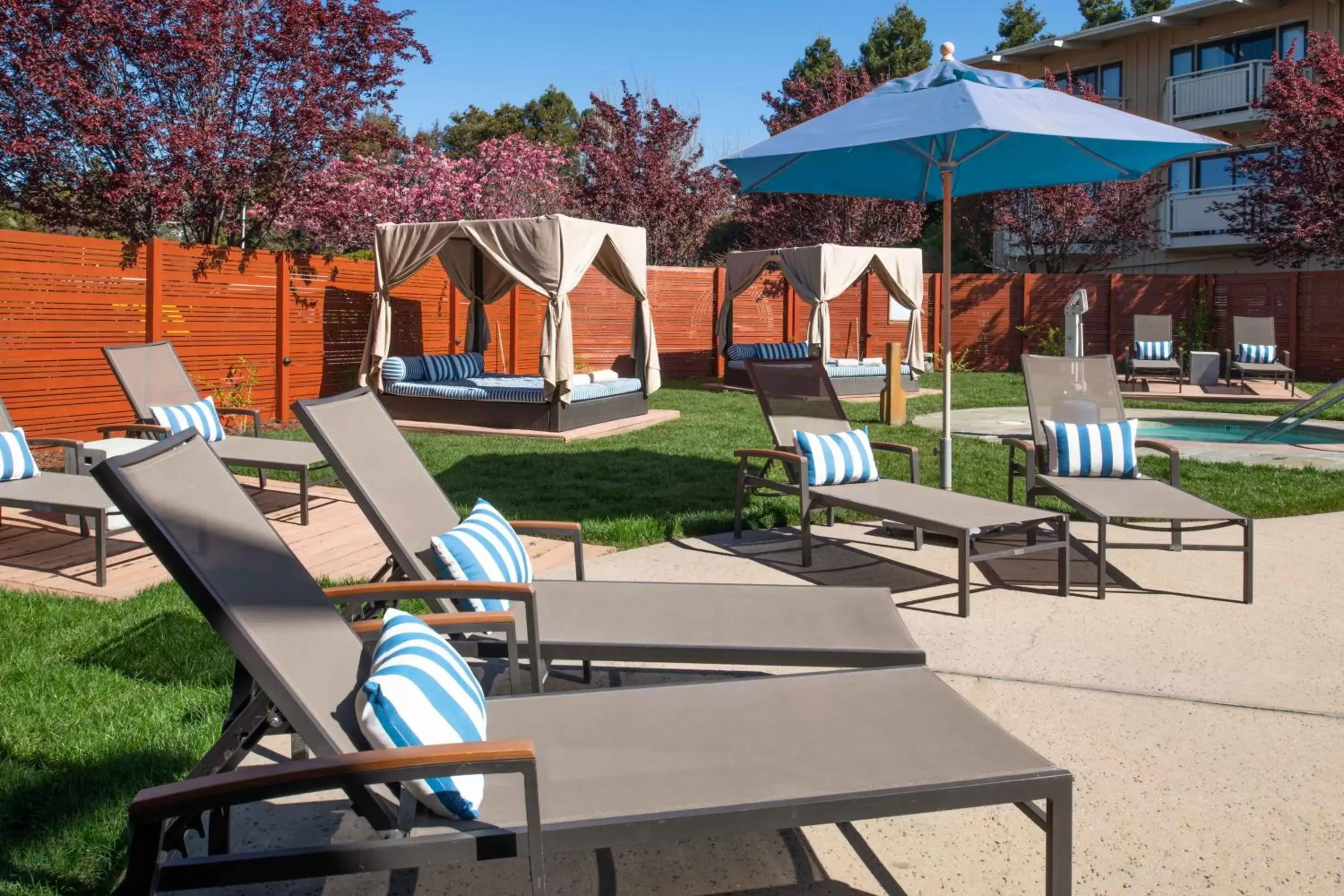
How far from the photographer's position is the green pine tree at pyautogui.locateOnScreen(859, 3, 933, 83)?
3447cm

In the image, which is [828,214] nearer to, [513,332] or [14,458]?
[513,332]

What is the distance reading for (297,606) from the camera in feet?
8.79

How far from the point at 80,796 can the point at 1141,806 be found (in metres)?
2.95

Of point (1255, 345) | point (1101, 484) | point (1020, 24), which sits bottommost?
point (1101, 484)

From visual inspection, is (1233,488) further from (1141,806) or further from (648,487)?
(1141,806)

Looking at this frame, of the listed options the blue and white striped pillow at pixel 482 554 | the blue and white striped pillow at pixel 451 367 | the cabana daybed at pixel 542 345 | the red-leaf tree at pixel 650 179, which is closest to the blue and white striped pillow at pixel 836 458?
the blue and white striped pillow at pixel 482 554

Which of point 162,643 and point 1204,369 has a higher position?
point 1204,369

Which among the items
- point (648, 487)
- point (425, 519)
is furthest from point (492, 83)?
point (425, 519)

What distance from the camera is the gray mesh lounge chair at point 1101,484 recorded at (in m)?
5.38

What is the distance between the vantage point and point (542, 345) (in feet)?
38.8

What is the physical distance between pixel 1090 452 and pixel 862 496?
59.2 inches

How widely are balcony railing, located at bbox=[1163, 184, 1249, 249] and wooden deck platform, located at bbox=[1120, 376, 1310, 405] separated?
730 centimetres

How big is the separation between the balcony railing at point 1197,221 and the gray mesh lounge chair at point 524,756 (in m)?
25.0

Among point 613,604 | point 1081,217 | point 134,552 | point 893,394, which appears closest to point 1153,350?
point 1081,217
